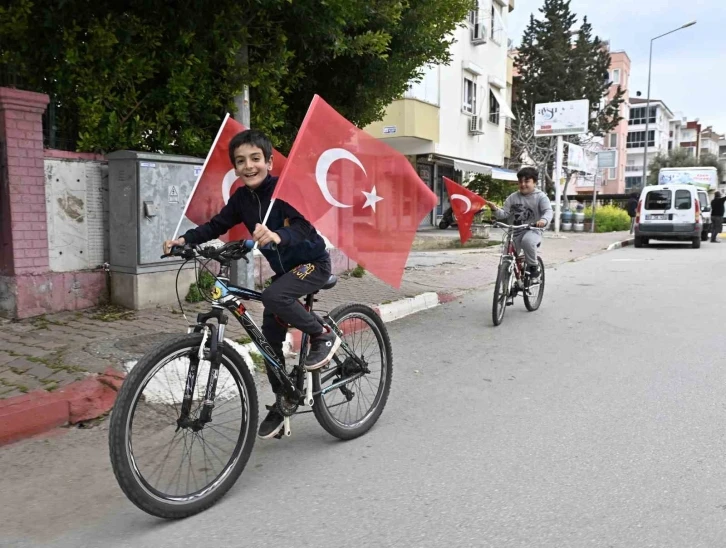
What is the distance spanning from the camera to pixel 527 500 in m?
3.04

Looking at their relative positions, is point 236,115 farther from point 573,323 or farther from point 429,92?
point 429,92

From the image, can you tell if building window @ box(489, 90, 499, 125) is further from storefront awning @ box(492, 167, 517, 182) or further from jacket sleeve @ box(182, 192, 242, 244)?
jacket sleeve @ box(182, 192, 242, 244)

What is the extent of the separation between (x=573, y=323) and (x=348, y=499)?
17.0ft

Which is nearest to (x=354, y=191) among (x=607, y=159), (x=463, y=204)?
(x=463, y=204)

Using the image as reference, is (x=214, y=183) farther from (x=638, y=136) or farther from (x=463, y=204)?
(x=638, y=136)

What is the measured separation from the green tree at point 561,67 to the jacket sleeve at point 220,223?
34.6 meters

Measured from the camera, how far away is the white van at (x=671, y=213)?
59.5 ft

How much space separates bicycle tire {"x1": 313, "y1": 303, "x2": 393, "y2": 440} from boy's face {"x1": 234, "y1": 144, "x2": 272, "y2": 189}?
3.20ft

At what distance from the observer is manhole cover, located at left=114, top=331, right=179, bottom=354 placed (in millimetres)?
5066

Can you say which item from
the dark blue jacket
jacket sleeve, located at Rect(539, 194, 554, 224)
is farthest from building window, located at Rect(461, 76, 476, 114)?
the dark blue jacket

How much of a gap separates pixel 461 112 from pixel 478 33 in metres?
3.93

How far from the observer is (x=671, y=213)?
1833 cm

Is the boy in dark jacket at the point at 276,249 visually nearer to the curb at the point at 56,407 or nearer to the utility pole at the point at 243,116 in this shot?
the curb at the point at 56,407

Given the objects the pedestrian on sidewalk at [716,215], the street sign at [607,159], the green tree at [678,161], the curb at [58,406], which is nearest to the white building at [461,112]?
the street sign at [607,159]
